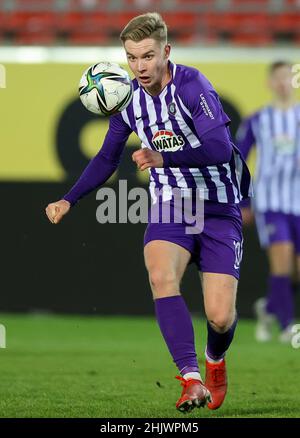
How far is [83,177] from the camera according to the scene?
5785 millimetres

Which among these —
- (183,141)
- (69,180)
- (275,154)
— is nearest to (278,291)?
(275,154)

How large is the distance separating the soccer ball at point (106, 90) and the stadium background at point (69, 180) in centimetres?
547

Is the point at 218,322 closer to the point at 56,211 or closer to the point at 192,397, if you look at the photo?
the point at 192,397

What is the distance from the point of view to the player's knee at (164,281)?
531cm

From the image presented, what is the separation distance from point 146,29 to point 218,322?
1.53 m

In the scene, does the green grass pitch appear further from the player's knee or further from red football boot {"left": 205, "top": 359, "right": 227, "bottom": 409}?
the player's knee

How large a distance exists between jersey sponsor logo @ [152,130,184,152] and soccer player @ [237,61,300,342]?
4.35 meters

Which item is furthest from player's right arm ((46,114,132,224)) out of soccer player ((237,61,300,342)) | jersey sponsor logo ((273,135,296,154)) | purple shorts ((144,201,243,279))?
jersey sponsor logo ((273,135,296,154))

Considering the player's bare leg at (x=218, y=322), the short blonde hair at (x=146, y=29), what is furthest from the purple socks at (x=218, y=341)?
the short blonde hair at (x=146, y=29)

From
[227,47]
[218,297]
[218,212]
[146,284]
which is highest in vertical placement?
[227,47]

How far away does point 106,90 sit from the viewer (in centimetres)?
534

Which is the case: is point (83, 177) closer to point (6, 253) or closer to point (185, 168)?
point (185, 168)
